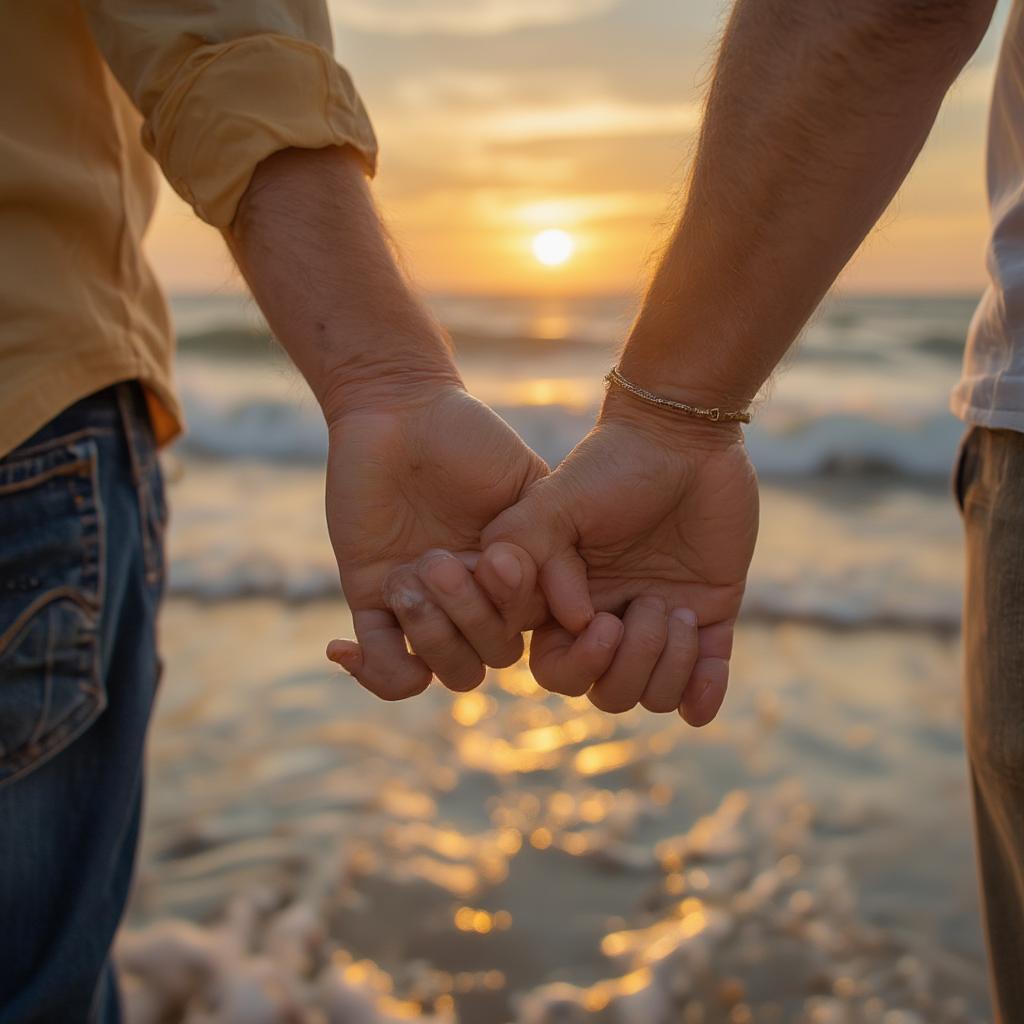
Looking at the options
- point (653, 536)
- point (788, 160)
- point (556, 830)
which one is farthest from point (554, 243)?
point (788, 160)

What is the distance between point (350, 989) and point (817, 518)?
4.65 m

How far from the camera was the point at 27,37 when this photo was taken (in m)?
1.26

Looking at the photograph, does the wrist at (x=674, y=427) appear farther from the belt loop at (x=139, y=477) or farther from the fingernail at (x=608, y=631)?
the belt loop at (x=139, y=477)

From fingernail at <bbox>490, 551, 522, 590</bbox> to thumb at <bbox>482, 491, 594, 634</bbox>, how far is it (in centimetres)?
6

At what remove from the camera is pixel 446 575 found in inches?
51.7

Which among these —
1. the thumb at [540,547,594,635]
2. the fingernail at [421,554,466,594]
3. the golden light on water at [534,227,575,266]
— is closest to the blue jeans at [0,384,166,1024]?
the fingernail at [421,554,466,594]

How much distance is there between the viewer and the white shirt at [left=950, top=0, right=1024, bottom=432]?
118cm

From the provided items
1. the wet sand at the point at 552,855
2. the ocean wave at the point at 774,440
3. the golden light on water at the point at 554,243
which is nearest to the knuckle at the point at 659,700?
the wet sand at the point at 552,855

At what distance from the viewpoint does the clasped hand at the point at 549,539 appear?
1382 mm

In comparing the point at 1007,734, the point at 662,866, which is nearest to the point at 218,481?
the point at 662,866

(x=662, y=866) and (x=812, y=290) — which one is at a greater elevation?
(x=812, y=290)

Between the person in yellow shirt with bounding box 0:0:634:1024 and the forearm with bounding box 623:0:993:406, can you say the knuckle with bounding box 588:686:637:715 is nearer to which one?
the person in yellow shirt with bounding box 0:0:634:1024

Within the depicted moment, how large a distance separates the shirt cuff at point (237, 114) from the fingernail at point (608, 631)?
0.73 metres

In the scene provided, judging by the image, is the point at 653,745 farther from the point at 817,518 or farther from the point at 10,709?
the point at 817,518
